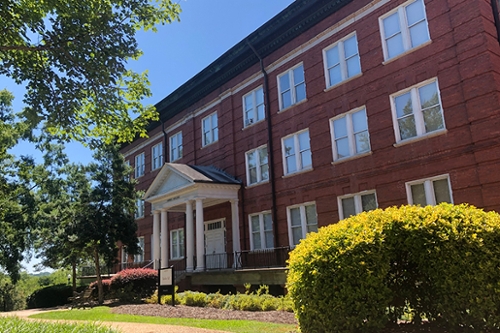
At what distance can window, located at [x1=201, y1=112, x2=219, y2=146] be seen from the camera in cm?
2498

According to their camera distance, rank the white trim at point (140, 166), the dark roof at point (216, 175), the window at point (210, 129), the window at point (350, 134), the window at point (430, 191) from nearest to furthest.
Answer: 1. the window at point (430, 191)
2. the window at point (350, 134)
3. the dark roof at point (216, 175)
4. the window at point (210, 129)
5. the white trim at point (140, 166)

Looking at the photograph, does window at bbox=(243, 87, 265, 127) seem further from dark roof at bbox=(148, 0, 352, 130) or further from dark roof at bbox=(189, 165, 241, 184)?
dark roof at bbox=(189, 165, 241, 184)

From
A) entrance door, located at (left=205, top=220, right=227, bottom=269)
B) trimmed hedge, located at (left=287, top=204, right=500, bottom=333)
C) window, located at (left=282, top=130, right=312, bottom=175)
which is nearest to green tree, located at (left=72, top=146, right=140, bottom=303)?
entrance door, located at (left=205, top=220, right=227, bottom=269)

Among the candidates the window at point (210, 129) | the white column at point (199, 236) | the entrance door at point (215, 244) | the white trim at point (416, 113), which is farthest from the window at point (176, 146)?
the white trim at point (416, 113)

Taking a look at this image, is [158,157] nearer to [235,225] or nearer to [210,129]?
[210,129]

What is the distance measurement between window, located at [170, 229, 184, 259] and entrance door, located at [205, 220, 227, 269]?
10.5ft

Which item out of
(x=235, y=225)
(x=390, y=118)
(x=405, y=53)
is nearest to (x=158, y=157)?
(x=235, y=225)

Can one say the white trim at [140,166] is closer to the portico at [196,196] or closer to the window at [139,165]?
the window at [139,165]

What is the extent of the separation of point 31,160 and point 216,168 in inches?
698

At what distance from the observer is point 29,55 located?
1113 centimetres

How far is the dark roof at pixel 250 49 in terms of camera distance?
60.7 ft

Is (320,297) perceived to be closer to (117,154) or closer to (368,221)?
(368,221)

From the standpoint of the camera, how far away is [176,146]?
28688 millimetres

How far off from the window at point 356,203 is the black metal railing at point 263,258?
3.22 meters
